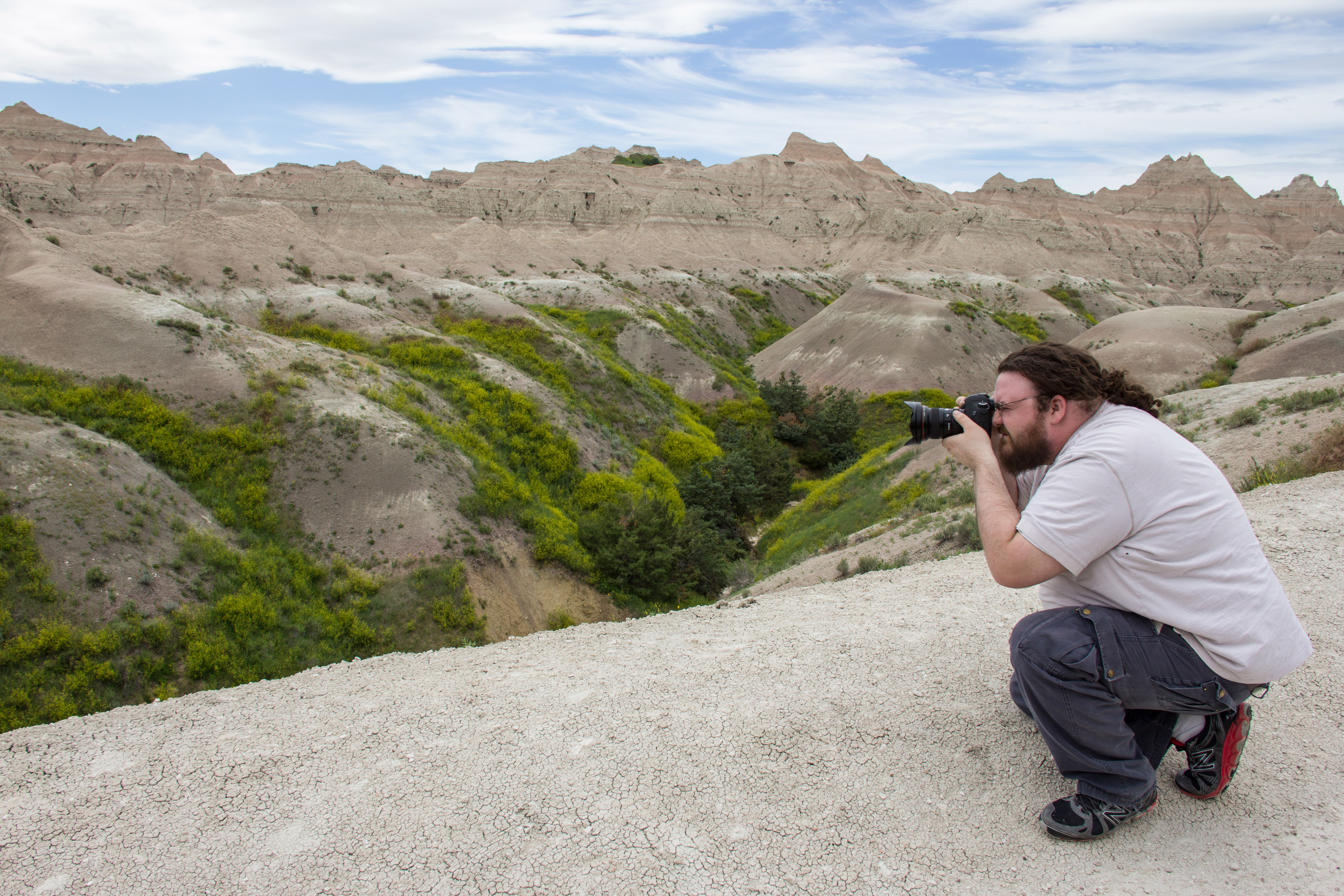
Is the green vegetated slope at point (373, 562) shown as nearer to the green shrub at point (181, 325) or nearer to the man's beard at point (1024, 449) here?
the green shrub at point (181, 325)

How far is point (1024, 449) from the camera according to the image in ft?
10.8

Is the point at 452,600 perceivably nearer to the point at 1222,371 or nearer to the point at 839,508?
the point at 839,508

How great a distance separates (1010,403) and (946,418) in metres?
0.43

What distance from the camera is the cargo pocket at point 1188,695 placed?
284cm

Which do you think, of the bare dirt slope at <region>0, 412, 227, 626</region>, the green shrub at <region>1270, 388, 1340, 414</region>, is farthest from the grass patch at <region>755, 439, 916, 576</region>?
the bare dirt slope at <region>0, 412, 227, 626</region>

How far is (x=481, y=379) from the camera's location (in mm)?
24062

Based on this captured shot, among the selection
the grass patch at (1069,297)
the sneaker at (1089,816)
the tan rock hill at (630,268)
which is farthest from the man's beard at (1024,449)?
the grass patch at (1069,297)

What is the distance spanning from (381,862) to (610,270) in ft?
193

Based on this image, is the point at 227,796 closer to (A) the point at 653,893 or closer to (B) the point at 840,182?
(A) the point at 653,893

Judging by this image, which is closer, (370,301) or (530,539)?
(530,539)

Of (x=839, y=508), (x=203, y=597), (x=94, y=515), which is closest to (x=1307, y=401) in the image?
(x=839, y=508)

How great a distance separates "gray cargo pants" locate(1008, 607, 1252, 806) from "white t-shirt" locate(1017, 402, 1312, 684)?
102 millimetres

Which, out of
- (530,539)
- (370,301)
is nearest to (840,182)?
(370,301)

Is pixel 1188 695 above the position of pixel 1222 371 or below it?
below
